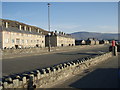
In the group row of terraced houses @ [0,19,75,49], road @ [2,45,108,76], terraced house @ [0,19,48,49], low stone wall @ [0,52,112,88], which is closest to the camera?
low stone wall @ [0,52,112,88]

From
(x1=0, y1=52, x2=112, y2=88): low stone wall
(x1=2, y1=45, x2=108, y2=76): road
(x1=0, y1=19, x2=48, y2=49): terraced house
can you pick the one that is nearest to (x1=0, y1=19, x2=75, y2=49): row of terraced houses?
(x1=0, y1=19, x2=48, y2=49): terraced house

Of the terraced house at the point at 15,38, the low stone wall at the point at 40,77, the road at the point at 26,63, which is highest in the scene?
the terraced house at the point at 15,38

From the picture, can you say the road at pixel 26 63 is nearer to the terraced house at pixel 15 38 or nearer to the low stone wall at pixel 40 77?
the low stone wall at pixel 40 77

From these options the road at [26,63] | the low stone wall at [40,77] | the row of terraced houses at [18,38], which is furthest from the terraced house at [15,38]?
the low stone wall at [40,77]

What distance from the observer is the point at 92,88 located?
31.3 feet

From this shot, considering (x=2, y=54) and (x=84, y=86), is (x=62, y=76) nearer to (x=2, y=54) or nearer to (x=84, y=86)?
(x=84, y=86)

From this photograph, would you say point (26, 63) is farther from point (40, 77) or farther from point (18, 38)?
point (18, 38)

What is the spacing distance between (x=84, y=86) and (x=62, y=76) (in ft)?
7.10

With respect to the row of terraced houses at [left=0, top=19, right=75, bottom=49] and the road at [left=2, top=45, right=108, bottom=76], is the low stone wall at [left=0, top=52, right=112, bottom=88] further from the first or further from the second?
the row of terraced houses at [left=0, top=19, right=75, bottom=49]

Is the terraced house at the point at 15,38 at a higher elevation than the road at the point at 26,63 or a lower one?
higher

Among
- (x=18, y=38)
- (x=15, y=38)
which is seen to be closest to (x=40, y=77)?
(x=15, y=38)

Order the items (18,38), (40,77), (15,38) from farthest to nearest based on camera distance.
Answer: (18,38), (15,38), (40,77)

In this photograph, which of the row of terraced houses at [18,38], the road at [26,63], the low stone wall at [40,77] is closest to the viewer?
the low stone wall at [40,77]

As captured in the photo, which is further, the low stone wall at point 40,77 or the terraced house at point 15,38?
the terraced house at point 15,38
